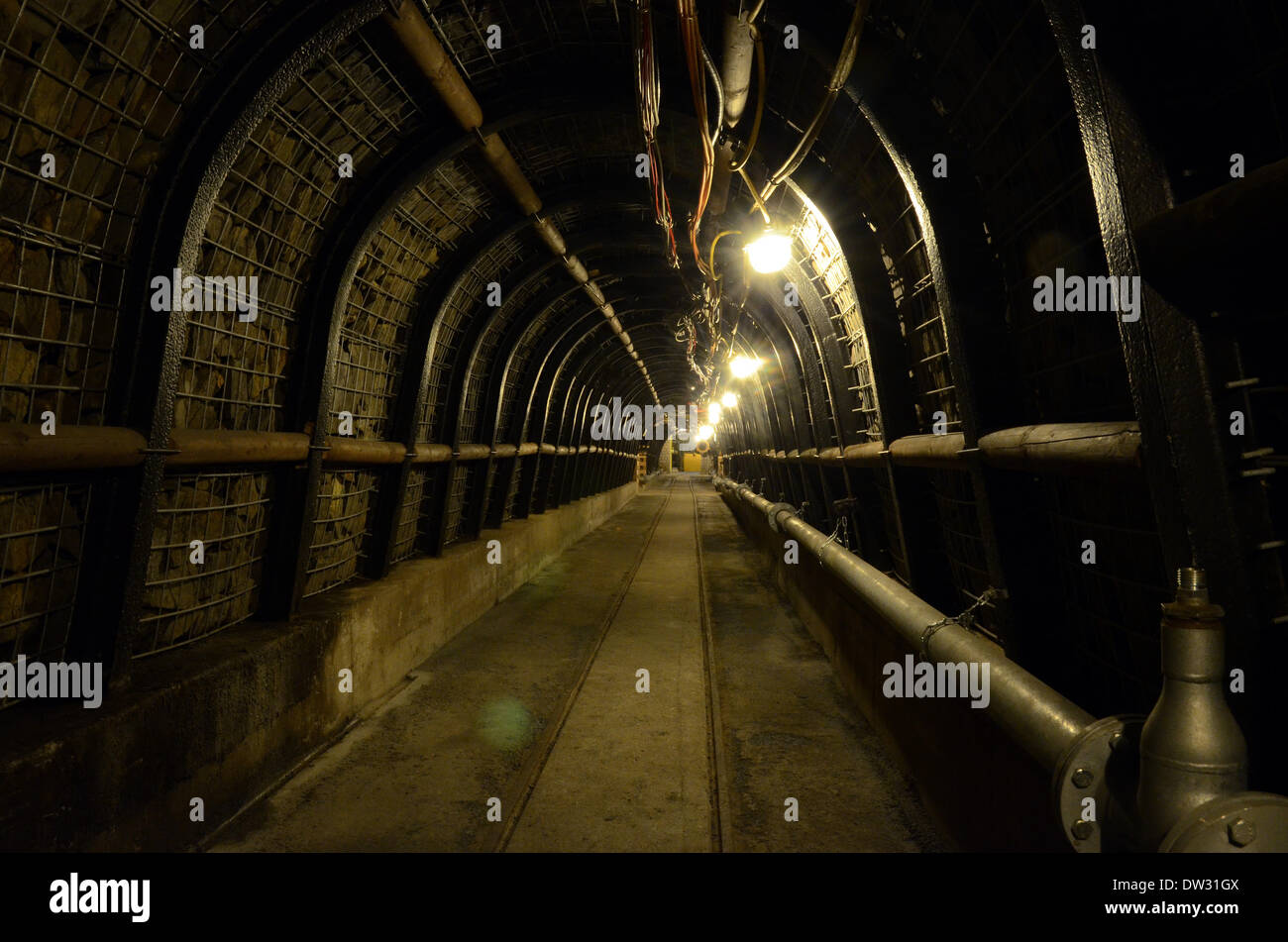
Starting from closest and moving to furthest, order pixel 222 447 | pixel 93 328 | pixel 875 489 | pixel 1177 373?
pixel 1177 373 < pixel 93 328 < pixel 222 447 < pixel 875 489

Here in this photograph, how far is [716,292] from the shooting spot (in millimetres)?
7016

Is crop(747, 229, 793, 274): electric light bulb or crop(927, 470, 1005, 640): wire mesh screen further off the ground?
crop(747, 229, 793, 274): electric light bulb

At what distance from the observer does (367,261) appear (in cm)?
551

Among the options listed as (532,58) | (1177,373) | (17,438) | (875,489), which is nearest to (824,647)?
(875,489)

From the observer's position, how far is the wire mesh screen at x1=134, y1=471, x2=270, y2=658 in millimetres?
3840

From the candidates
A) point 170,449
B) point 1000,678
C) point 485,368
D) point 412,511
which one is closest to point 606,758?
point 1000,678

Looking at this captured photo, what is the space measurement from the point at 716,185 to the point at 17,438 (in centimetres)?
426

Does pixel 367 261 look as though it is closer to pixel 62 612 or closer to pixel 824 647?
pixel 62 612

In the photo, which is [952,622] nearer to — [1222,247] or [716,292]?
[1222,247]

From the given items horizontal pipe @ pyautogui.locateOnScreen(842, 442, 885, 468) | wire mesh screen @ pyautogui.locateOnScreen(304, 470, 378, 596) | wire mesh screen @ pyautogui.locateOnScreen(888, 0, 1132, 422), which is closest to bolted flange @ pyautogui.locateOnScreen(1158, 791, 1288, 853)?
wire mesh screen @ pyautogui.locateOnScreen(888, 0, 1132, 422)

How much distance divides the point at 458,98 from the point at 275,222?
5.03 ft

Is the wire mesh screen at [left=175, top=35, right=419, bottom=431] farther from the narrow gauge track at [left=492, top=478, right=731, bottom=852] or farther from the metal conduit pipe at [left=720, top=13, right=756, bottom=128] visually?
the narrow gauge track at [left=492, top=478, right=731, bottom=852]

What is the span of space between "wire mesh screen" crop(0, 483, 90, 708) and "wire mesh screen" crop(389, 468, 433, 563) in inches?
151

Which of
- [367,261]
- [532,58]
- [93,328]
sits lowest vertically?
[93,328]
